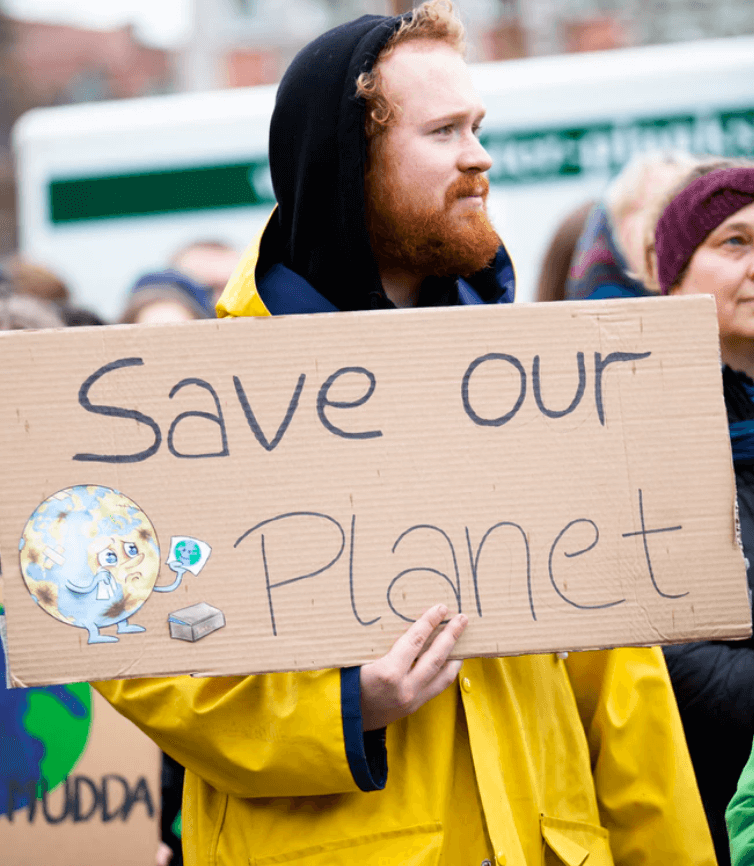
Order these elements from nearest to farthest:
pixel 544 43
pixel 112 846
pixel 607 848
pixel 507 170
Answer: pixel 607 848 < pixel 112 846 < pixel 507 170 < pixel 544 43

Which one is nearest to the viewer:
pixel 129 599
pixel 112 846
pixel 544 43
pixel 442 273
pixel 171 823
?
pixel 129 599

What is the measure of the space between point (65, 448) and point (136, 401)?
124mm

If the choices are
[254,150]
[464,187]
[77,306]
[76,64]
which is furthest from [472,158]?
[76,64]

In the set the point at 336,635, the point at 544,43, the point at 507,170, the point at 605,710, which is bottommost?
the point at 605,710

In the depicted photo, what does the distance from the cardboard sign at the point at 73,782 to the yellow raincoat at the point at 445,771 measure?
1.92ft

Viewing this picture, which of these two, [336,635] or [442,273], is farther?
[442,273]

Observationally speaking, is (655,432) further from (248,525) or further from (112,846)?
(112,846)

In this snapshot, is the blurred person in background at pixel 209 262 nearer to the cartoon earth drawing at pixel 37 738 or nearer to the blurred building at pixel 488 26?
the cartoon earth drawing at pixel 37 738

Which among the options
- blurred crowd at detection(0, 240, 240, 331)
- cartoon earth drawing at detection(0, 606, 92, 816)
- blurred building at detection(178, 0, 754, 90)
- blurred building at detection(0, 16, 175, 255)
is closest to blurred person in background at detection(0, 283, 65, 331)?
blurred crowd at detection(0, 240, 240, 331)

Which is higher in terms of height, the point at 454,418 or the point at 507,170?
the point at 507,170

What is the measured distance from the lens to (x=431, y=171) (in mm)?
1964

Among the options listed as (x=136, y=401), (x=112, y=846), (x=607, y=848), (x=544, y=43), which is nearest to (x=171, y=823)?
(x=112, y=846)

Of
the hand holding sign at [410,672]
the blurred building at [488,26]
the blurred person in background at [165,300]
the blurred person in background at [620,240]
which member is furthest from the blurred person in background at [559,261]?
the blurred building at [488,26]

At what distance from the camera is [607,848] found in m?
1.91
